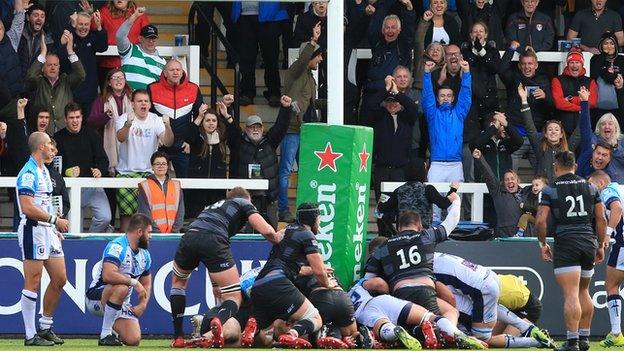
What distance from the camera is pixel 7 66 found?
20406 mm

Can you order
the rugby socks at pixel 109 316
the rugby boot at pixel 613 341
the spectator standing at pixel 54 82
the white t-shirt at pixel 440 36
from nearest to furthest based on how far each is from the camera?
the rugby socks at pixel 109 316 → the rugby boot at pixel 613 341 → the spectator standing at pixel 54 82 → the white t-shirt at pixel 440 36

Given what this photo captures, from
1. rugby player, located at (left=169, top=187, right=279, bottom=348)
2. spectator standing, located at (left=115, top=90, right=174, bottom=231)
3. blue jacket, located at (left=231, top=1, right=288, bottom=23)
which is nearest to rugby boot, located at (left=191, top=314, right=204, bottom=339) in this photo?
rugby player, located at (left=169, top=187, right=279, bottom=348)

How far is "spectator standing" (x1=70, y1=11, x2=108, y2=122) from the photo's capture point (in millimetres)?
20656

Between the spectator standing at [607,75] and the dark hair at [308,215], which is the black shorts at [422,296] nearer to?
the dark hair at [308,215]

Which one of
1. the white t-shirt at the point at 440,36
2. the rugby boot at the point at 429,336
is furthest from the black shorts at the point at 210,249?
the white t-shirt at the point at 440,36

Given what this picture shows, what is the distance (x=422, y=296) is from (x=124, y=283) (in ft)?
10.1

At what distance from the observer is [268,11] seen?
22141 millimetres

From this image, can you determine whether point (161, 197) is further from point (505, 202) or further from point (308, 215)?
point (505, 202)

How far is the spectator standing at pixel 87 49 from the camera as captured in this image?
67.8 feet

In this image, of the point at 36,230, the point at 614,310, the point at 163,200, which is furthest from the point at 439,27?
the point at 36,230

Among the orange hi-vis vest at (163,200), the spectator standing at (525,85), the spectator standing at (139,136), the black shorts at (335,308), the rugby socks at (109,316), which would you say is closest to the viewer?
the black shorts at (335,308)

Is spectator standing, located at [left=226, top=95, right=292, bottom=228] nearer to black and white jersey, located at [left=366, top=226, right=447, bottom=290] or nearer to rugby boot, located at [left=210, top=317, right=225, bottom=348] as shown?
black and white jersey, located at [left=366, top=226, right=447, bottom=290]

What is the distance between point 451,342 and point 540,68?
7.29 m

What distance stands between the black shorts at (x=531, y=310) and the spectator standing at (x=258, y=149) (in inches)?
139
